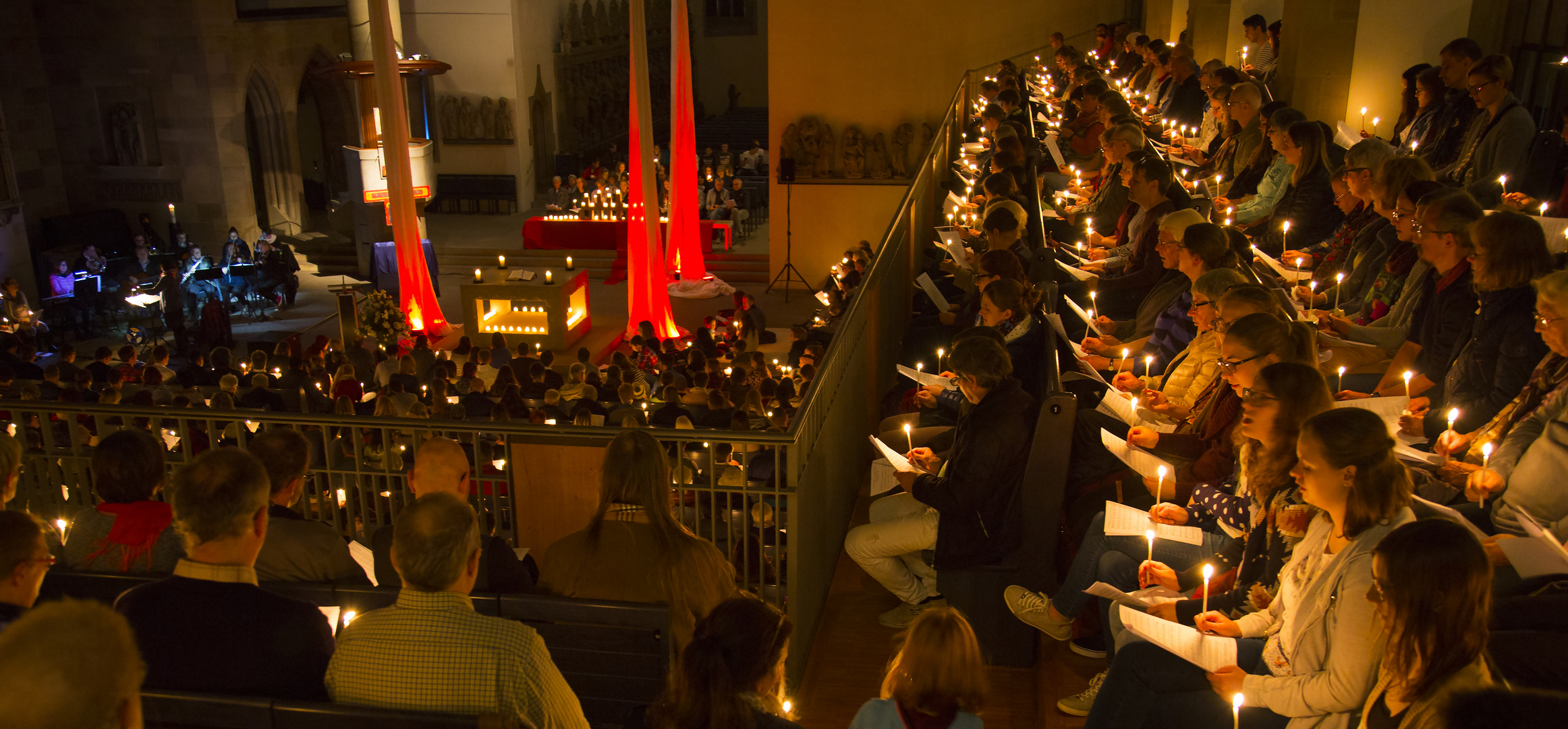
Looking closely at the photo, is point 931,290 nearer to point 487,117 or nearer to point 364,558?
point 364,558

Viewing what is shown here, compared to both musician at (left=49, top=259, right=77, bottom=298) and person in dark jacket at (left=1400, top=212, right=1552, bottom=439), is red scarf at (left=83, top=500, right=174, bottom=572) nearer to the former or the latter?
person in dark jacket at (left=1400, top=212, right=1552, bottom=439)

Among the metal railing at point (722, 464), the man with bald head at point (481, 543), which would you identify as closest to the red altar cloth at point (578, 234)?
the metal railing at point (722, 464)

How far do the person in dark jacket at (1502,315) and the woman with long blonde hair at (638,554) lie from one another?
2.40 metres

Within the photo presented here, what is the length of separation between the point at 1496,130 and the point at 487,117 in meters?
21.4

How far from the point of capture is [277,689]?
2.37 m

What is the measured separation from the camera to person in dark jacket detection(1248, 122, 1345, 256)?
592 cm

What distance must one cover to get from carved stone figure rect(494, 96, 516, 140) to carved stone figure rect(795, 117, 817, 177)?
27.6 ft

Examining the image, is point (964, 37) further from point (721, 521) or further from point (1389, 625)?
point (1389, 625)

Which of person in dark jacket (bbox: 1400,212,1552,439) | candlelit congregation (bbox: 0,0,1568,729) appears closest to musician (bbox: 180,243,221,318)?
candlelit congregation (bbox: 0,0,1568,729)

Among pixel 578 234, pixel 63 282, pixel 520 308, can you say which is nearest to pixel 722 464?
pixel 520 308

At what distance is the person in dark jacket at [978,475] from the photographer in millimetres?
3799

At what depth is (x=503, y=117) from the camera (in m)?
24.1

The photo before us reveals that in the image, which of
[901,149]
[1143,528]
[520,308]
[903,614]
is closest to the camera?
[1143,528]

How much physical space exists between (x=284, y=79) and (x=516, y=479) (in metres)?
20.4
